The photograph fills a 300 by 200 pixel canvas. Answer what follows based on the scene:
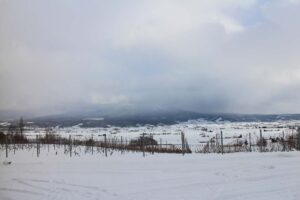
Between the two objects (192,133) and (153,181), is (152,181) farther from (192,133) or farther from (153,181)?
(192,133)

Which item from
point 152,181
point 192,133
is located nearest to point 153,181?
point 152,181

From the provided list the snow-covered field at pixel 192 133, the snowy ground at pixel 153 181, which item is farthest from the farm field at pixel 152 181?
the snow-covered field at pixel 192 133

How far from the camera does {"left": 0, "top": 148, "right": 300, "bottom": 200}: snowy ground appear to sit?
11750mm

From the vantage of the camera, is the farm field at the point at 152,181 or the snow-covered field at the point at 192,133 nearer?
the farm field at the point at 152,181

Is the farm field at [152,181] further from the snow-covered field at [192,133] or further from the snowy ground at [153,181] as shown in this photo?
the snow-covered field at [192,133]

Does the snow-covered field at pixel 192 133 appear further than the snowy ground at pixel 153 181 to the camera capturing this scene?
Yes

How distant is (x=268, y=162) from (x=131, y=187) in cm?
880

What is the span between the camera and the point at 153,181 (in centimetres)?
1455

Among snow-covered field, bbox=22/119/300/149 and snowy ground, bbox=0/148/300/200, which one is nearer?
snowy ground, bbox=0/148/300/200

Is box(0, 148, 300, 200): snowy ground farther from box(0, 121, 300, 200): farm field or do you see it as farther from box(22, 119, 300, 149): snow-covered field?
box(22, 119, 300, 149): snow-covered field

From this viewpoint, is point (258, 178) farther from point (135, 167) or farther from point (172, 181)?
point (135, 167)

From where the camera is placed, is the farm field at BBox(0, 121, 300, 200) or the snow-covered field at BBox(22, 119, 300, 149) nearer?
the farm field at BBox(0, 121, 300, 200)

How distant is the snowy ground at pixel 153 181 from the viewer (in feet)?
38.5

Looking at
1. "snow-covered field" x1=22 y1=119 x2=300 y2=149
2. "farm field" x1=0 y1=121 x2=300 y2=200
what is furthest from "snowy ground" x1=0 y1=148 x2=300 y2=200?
"snow-covered field" x1=22 y1=119 x2=300 y2=149
